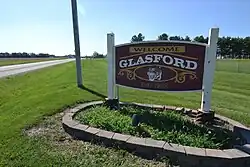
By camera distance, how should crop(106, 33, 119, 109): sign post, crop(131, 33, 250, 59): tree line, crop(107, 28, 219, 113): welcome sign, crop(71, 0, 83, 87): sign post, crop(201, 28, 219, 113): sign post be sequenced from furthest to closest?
crop(131, 33, 250, 59): tree line < crop(71, 0, 83, 87): sign post < crop(106, 33, 119, 109): sign post < crop(107, 28, 219, 113): welcome sign < crop(201, 28, 219, 113): sign post

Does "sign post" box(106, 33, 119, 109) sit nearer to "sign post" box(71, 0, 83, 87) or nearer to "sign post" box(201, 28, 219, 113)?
"sign post" box(201, 28, 219, 113)

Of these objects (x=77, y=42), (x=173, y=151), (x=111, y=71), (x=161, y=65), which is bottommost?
(x=173, y=151)

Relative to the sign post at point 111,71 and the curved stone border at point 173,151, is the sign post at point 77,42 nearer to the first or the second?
the sign post at point 111,71

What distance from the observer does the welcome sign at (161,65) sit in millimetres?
4891

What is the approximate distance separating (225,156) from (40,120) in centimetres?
366

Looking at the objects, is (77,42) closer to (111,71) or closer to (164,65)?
Answer: (111,71)

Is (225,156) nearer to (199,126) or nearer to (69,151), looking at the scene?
(199,126)

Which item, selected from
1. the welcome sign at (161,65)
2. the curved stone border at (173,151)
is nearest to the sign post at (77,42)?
the welcome sign at (161,65)

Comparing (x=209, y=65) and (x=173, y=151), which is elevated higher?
(x=209, y=65)

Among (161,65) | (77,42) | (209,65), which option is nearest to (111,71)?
(161,65)

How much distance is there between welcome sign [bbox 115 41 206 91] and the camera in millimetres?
4891

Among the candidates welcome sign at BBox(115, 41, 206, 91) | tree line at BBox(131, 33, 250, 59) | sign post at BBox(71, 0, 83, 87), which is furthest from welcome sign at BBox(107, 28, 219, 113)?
tree line at BBox(131, 33, 250, 59)

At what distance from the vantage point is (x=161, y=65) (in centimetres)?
518

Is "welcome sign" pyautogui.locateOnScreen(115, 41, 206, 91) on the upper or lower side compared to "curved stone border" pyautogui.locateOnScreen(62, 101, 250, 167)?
upper
